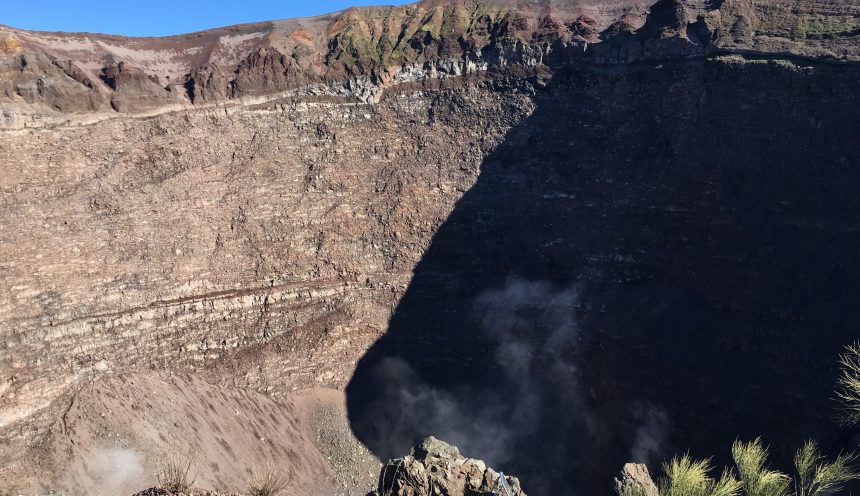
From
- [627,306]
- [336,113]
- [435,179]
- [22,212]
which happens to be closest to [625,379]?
[627,306]

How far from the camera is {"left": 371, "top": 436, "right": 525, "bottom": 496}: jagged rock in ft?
39.2

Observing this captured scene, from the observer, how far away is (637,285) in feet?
103

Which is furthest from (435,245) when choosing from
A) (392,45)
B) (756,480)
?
(756,480)

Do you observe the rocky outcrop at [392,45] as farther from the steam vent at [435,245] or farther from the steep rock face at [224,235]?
the steep rock face at [224,235]

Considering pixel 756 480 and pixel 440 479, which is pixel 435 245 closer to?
pixel 756 480

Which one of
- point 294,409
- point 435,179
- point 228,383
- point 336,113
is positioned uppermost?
point 336,113

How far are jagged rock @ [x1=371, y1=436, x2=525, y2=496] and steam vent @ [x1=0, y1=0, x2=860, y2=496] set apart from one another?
32.2 feet

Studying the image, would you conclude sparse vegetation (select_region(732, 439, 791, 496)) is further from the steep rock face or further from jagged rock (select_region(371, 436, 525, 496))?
the steep rock face

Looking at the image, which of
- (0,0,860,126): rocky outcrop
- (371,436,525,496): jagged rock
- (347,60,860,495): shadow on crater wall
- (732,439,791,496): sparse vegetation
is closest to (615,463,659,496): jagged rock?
(732,439,791,496): sparse vegetation

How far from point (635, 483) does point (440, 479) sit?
5687mm

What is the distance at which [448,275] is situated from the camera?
35.0 metres

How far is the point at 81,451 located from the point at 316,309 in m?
12.3

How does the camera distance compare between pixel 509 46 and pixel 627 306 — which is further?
pixel 509 46

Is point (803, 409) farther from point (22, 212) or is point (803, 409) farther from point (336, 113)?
point (22, 212)
